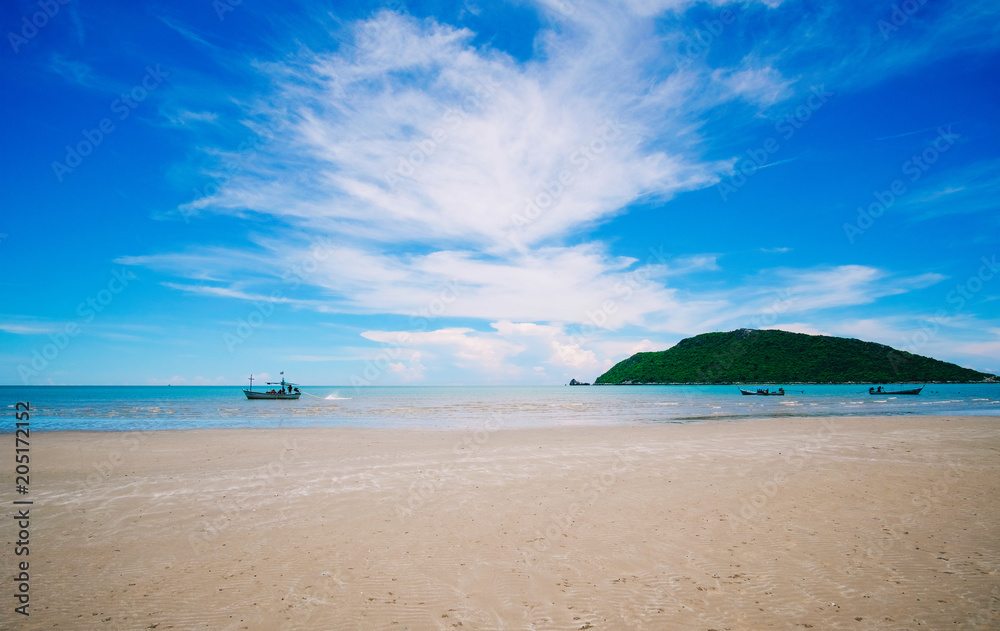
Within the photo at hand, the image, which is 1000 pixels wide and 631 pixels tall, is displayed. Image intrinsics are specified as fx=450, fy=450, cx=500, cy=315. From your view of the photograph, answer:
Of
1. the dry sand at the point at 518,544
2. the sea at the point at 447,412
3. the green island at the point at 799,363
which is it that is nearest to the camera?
the dry sand at the point at 518,544

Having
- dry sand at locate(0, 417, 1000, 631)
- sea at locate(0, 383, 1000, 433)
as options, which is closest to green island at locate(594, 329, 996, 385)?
sea at locate(0, 383, 1000, 433)

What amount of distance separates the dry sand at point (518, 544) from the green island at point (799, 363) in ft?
539

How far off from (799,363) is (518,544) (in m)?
181

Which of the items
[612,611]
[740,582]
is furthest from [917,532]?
[612,611]

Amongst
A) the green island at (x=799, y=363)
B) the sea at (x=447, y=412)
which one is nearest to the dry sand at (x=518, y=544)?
the sea at (x=447, y=412)

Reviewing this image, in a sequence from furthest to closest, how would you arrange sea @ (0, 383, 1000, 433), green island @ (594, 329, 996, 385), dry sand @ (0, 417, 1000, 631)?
green island @ (594, 329, 996, 385)
sea @ (0, 383, 1000, 433)
dry sand @ (0, 417, 1000, 631)

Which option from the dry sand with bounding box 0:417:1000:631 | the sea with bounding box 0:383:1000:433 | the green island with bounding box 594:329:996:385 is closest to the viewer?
the dry sand with bounding box 0:417:1000:631

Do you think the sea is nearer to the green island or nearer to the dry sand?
the dry sand

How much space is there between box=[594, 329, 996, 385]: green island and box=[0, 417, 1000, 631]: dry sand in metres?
164

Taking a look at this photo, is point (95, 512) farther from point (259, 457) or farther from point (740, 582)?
point (740, 582)

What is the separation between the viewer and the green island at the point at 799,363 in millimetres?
152875

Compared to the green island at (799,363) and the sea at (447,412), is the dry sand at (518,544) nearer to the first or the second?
the sea at (447,412)

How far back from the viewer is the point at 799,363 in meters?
156

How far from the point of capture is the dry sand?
19.8 ft
